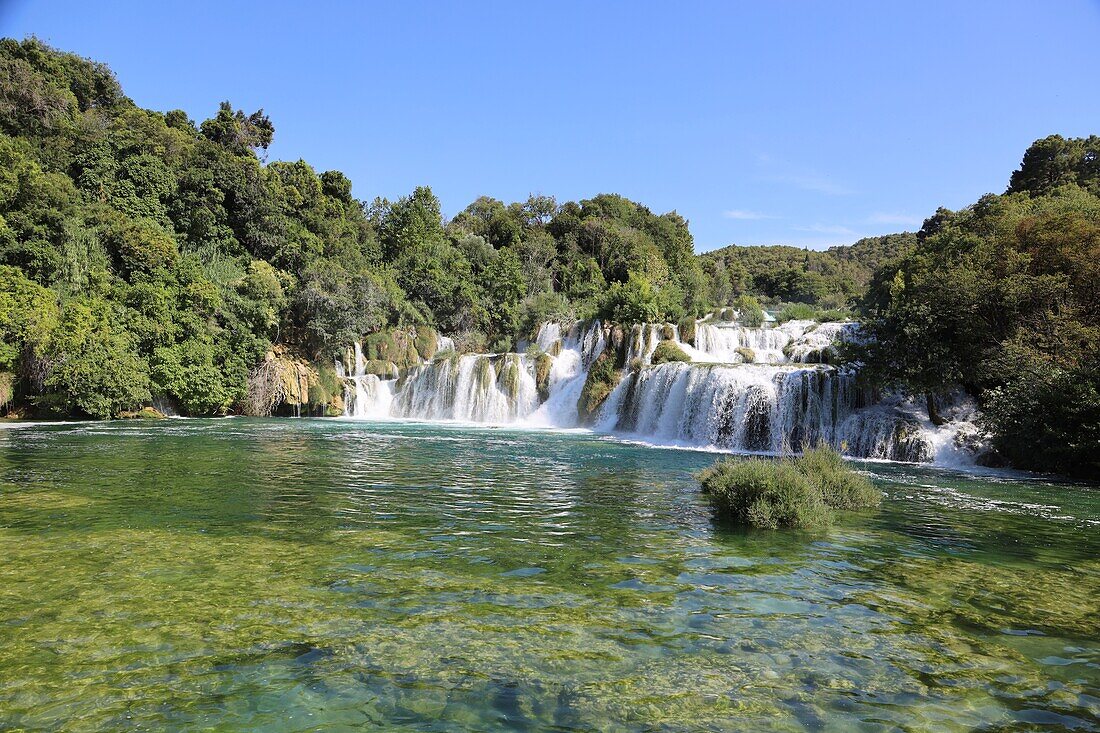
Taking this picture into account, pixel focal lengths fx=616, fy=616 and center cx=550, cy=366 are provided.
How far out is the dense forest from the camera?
61.2 ft

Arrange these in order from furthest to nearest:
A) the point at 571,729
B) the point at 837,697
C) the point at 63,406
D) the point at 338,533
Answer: the point at 63,406, the point at 338,533, the point at 837,697, the point at 571,729

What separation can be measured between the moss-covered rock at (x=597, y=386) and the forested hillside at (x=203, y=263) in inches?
163

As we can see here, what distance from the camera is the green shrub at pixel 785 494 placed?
922 centimetres

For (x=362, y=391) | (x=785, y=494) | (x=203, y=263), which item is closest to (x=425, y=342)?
(x=362, y=391)

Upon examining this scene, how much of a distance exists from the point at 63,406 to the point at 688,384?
2721cm

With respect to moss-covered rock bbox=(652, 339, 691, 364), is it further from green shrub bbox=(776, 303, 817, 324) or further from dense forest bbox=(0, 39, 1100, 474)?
green shrub bbox=(776, 303, 817, 324)

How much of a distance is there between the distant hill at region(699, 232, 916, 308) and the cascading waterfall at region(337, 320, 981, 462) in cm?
3845

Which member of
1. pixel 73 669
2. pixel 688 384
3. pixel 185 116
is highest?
pixel 185 116


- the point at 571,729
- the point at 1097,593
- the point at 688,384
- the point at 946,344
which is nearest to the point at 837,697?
the point at 571,729

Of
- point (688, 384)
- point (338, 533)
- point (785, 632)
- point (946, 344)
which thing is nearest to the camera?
point (785, 632)

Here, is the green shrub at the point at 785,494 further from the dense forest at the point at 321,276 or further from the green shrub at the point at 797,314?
the green shrub at the point at 797,314

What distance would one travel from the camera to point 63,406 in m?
27.2

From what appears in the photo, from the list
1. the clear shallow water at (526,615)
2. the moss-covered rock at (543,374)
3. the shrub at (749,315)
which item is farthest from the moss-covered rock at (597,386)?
the clear shallow water at (526,615)

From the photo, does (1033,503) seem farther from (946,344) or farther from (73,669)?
(73,669)
